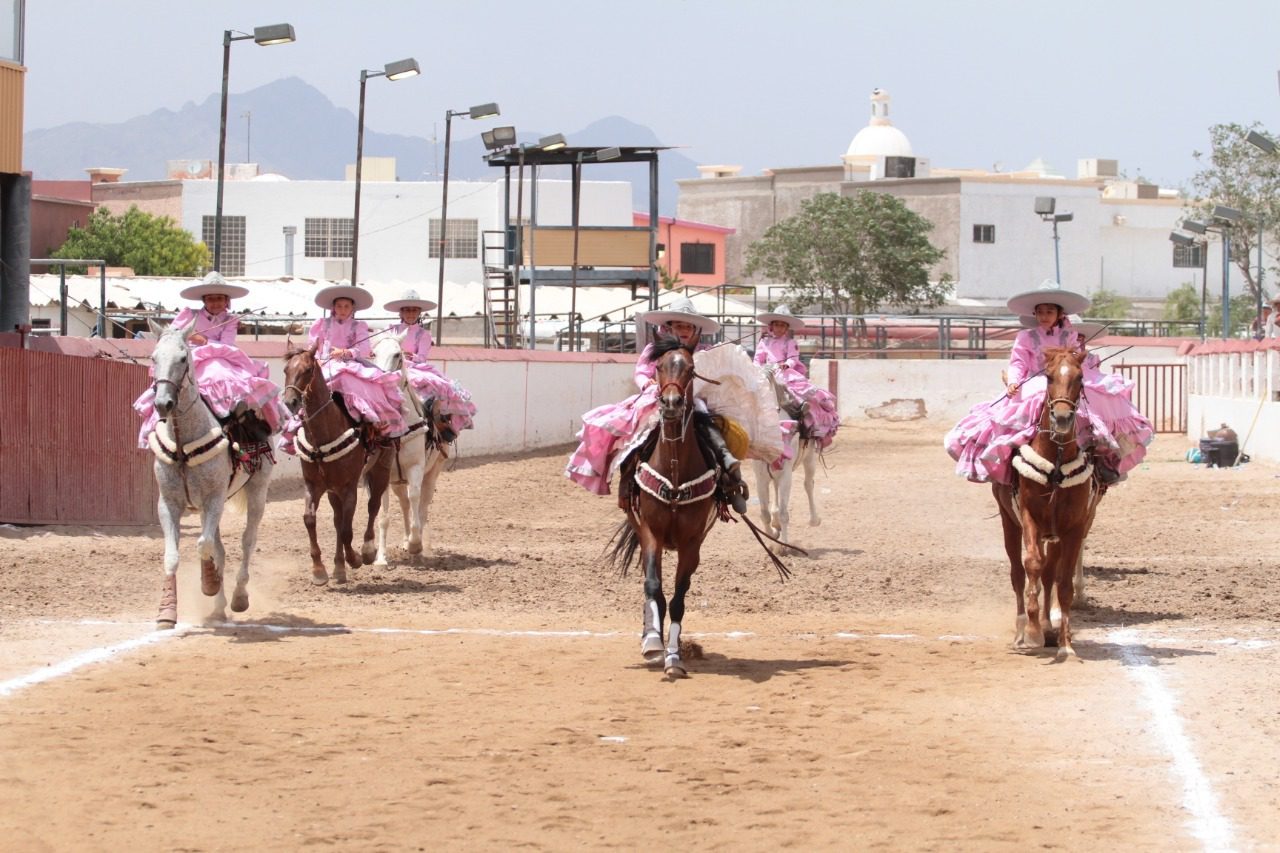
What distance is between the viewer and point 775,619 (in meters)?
13.9

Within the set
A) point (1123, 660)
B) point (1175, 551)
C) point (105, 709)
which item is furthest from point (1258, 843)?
point (1175, 551)

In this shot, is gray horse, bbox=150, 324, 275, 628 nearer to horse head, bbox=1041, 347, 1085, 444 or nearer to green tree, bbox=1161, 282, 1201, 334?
horse head, bbox=1041, 347, 1085, 444

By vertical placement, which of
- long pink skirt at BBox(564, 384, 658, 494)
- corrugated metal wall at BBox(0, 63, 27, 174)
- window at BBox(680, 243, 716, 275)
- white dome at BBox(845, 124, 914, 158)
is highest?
white dome at BBox(845, 124, 914, 158)

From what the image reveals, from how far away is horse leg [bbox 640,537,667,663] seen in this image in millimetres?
11234

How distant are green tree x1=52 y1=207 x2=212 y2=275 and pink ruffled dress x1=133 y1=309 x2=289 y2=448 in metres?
50.3

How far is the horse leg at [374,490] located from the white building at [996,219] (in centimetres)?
6507

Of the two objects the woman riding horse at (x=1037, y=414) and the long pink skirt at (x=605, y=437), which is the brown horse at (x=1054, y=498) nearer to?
the woman riding horse at (x=1037, y=414)

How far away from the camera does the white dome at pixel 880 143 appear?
9700cm

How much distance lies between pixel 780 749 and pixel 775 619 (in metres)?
5.08

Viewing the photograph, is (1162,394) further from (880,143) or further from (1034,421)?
(880,143)

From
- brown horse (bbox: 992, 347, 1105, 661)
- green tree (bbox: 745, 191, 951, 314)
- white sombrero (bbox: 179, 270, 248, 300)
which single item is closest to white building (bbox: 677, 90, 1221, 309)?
green tree (bbox: 745, 191, 951, 314)

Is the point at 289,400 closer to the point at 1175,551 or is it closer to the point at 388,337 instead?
the point at 388,337

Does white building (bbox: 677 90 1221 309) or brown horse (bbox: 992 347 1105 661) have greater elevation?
white building (bbox: 677 90 1221 309)

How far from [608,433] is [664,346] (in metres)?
0.88
